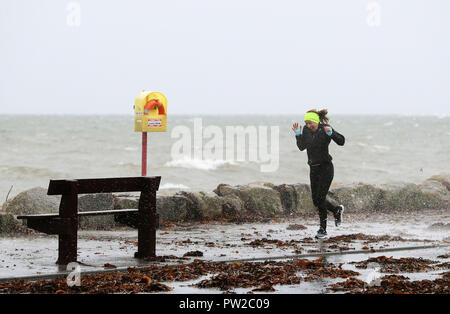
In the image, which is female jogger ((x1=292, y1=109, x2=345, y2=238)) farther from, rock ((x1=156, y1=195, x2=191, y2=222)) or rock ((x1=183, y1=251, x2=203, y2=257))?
rock ((x1=156, y1=195, x2=191, y2=222))

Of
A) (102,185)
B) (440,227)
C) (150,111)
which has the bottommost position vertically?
(440,227)

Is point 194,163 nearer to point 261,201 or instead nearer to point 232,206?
point 261,201

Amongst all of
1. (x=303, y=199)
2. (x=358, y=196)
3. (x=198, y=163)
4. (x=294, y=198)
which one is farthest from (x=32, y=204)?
(x=198, y=163)

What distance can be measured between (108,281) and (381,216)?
29.7 ft

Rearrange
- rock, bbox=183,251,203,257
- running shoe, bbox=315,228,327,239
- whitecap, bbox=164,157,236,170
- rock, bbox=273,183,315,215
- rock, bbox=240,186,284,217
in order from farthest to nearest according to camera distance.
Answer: whitecap, bbox=164,157,236,170
rock, bbox=273,183,315,215
rock, bbox=240,186,284,217
running shoe, bbox=315,228,327,239
rock, bbox=183,251,203,257

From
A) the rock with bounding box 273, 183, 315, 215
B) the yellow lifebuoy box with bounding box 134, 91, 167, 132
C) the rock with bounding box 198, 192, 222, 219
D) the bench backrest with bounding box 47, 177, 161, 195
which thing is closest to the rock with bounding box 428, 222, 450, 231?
the rock with bounding box 273, 183, 315, 215

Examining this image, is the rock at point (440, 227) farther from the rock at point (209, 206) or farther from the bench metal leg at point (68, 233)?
the bench metal leg at point (68, 233)

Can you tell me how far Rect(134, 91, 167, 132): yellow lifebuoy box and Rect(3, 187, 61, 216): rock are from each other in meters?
2.99

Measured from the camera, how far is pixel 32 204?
13562 millimetres

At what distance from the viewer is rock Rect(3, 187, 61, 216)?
13.5m

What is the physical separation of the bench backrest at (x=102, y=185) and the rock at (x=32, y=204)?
14.4ft

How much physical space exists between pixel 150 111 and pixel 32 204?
3372mm
